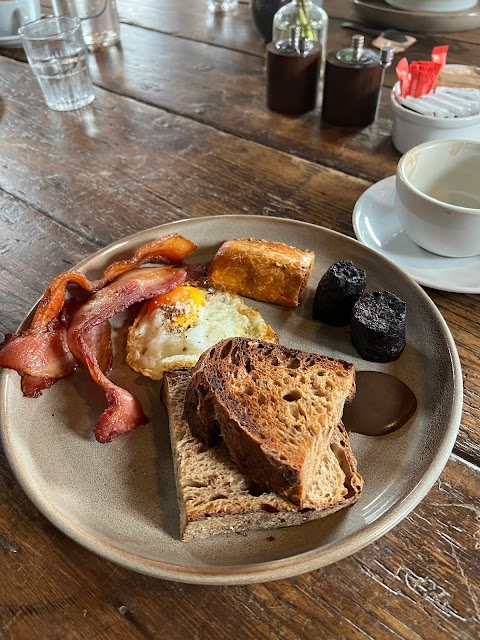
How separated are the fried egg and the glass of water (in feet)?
6.03

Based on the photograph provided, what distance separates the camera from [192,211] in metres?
2.25

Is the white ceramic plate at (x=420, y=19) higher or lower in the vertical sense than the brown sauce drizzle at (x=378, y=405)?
higher

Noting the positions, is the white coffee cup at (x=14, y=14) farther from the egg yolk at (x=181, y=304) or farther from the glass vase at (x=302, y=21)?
the egg yolk at (x=181, y=304)

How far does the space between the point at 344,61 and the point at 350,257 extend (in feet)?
4.03

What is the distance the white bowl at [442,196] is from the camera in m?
1.70

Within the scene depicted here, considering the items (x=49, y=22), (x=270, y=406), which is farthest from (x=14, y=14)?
(x=270, y=406)

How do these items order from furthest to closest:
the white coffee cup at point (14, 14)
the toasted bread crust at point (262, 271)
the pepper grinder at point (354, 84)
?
the white coffee cup at point (14, 14), the pepper grinder at point (354, 84), the toasted bread crust at point (262, 271)

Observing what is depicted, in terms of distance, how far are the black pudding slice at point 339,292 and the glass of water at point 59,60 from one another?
2081 millimetres

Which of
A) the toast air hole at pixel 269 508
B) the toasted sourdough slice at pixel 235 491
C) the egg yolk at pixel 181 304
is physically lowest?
the egg yolk at pixel 181 304

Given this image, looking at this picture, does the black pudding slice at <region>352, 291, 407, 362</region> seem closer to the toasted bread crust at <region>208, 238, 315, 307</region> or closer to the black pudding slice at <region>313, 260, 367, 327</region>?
the black pudding slice at <region>313, 260, 367, 327</region>

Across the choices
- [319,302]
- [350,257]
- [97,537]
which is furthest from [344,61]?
[97,537]

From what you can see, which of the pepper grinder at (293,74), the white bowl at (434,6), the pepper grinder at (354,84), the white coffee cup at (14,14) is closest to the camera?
the pepper grinder at (354,84)

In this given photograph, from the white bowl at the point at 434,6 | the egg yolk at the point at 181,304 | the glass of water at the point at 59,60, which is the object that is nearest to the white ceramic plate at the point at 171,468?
the egg yolk at the point at 181,304

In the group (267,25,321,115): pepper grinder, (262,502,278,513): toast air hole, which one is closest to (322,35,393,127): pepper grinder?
(267,25,321,115): pepper grinder
